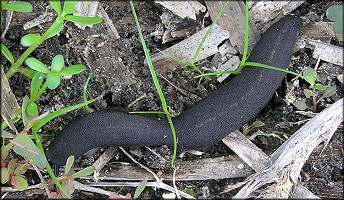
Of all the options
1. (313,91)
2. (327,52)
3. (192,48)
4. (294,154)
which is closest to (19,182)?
(192,48)

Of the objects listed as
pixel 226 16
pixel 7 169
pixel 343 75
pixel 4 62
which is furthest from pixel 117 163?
pixel 343 75

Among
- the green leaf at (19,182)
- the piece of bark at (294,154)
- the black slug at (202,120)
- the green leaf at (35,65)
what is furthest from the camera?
the black slug at (202,120)

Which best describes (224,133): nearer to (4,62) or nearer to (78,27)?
(78,27)

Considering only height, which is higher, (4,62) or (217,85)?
(4,62)

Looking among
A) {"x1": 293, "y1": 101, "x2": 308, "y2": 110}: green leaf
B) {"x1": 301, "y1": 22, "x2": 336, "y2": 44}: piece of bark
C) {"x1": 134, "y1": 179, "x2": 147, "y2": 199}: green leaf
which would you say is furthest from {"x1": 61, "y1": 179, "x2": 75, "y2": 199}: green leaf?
{"x1": 301, "y1": 22, "x2": 336, "y2": 44}: piece of bark

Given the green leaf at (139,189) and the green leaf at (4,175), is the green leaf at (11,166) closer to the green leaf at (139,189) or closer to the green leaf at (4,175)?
the green leaf at (4,175)

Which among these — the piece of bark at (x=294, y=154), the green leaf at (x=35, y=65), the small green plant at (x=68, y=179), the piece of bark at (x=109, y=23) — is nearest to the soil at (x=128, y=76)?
the piece of bark at (x=109, y=23)

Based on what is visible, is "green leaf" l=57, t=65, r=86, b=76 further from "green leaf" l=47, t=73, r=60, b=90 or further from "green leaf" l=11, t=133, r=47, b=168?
"green leaf" l=11, t=133, r=47, b=168
